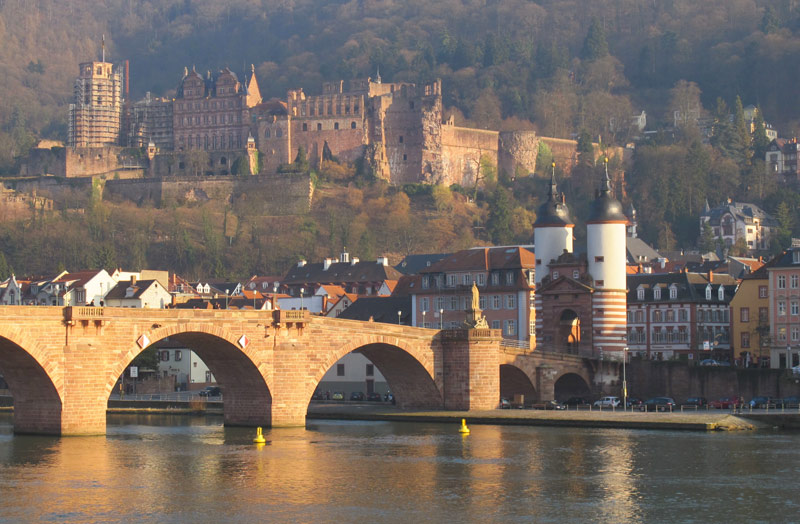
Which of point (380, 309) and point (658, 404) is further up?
point (380, 309)

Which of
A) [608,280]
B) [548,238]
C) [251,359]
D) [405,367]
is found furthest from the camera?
[548,238]

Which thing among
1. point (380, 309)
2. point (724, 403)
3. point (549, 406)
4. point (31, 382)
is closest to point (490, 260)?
point (380, 309)

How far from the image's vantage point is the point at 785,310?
101 m

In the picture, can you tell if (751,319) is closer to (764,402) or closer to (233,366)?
(764,402)

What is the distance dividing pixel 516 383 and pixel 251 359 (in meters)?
23.3

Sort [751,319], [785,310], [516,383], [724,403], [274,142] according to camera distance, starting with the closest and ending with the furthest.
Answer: [724,403], [516,383], [785,310], [751,319], [274,142]

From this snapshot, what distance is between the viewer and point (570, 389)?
330ft

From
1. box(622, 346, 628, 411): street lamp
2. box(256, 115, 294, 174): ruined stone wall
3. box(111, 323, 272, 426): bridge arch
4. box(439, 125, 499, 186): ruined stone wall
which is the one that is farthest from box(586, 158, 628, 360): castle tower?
box(256, 115, 294, 174): ruined stone wall

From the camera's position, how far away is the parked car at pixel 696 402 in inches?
3738

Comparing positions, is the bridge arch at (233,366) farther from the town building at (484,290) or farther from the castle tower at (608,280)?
the town building at (484,290)

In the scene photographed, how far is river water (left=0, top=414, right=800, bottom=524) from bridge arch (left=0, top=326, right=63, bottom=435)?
0.80 meters

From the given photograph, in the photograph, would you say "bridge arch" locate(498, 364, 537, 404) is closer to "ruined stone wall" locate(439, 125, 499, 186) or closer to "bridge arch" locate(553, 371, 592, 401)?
"bridge arch" locate(553, 371, 592, 401)

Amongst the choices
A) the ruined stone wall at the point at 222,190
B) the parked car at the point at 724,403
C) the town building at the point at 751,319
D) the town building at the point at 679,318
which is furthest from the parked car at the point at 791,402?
the ruined stone wall at the point at 222,190

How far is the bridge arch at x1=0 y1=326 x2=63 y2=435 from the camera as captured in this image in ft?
227
